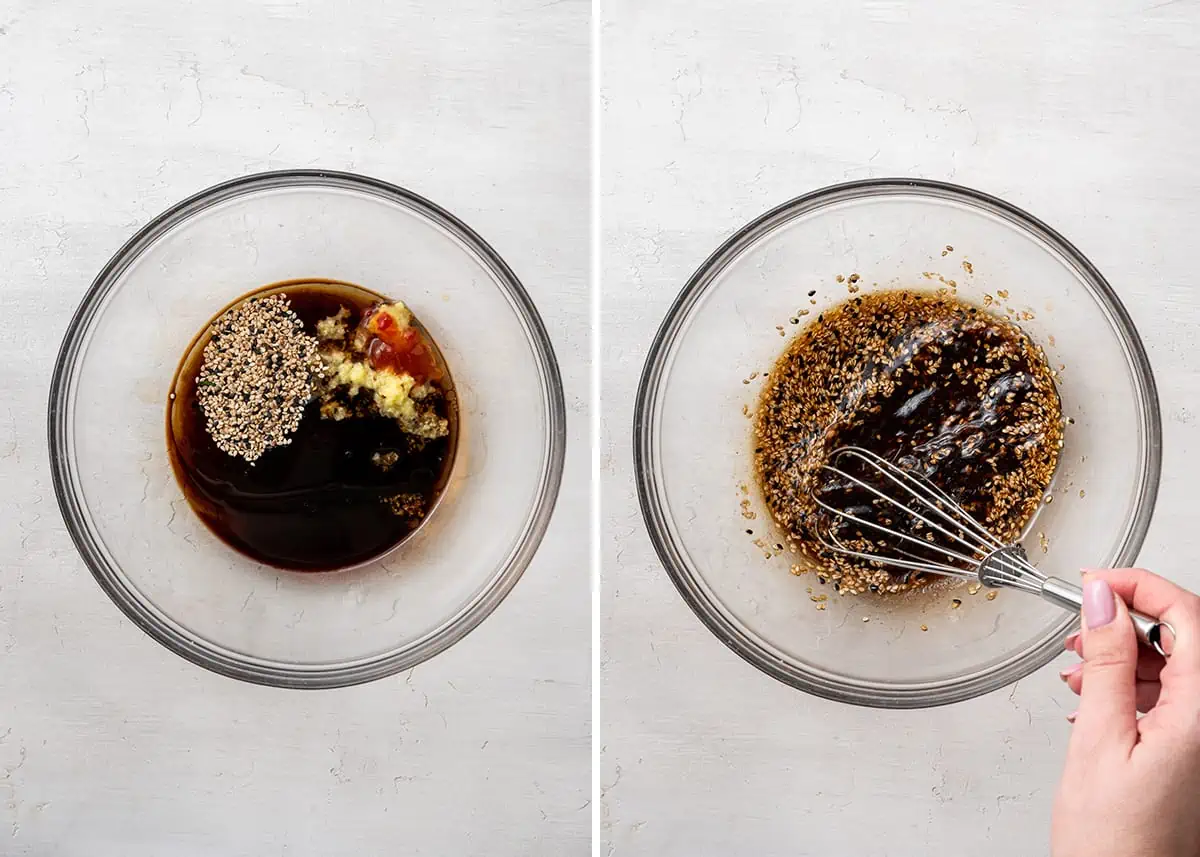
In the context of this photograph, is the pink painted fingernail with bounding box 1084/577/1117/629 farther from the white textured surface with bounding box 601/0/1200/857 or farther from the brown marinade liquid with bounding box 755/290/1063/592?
the white textured surface with bounding box 601/0/1200/857

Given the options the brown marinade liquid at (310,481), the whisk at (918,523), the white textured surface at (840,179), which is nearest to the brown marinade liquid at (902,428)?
the whisk at (918,523)

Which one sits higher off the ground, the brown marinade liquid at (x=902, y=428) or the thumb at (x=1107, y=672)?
the brown marinade liquid at (x=902, y=428)

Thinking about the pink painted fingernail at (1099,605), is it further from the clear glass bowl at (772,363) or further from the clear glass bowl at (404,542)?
the clear glass bowl at (404,542)

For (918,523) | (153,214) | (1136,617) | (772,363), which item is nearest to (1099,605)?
(1136,617)

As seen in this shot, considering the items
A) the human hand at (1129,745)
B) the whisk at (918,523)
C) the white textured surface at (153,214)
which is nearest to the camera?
the human hand at (1129,745)

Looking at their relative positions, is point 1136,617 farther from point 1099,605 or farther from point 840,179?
point 840,179

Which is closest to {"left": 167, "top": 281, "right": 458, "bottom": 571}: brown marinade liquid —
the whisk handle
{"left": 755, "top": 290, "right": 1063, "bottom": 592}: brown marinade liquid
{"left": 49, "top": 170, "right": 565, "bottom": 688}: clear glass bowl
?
{"left": 49, "top": 170, "right": 565, "bottom": 688}: clear glass bowl
